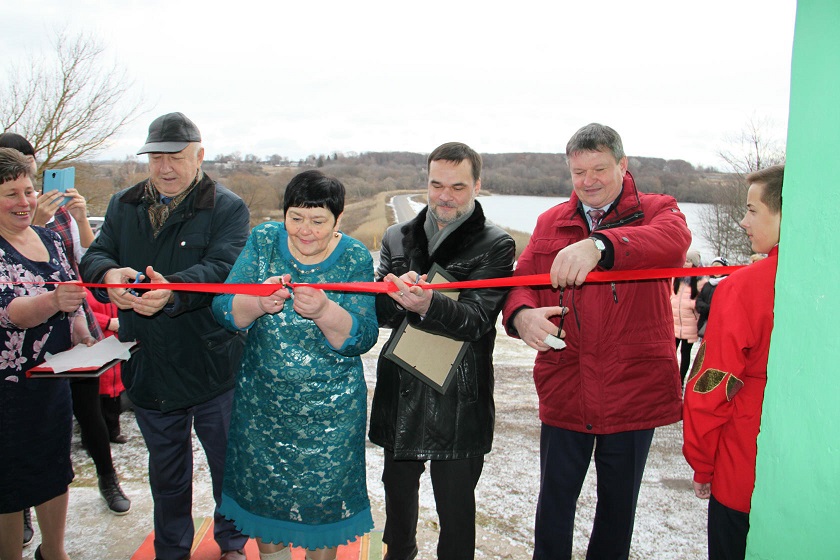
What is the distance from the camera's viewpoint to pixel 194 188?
3.13 metres

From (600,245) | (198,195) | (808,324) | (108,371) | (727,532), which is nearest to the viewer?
(808,324)

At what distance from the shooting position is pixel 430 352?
2.76 metres

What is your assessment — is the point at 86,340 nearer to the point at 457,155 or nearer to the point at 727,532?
the point at 457,155

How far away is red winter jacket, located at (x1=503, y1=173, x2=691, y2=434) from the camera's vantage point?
272cm

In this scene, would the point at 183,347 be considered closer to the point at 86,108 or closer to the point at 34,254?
the point at 34,254

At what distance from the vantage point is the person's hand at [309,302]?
2.37 metres

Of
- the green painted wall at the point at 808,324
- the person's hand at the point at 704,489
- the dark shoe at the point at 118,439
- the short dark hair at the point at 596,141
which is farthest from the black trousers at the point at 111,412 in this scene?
the green painted wall at the point at 808,324

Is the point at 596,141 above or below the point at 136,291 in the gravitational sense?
above

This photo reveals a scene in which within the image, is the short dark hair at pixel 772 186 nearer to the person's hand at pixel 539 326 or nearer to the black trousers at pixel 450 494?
the person's hand at pixel 539 326

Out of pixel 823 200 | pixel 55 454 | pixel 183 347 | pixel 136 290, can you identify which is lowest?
pixel 55 454

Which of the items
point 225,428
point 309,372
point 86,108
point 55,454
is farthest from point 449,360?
point 86,108

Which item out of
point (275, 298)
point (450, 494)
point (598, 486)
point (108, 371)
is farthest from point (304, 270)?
point (108, 371)

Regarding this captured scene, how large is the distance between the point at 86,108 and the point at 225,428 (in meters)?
23.8

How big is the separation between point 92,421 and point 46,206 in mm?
1374
